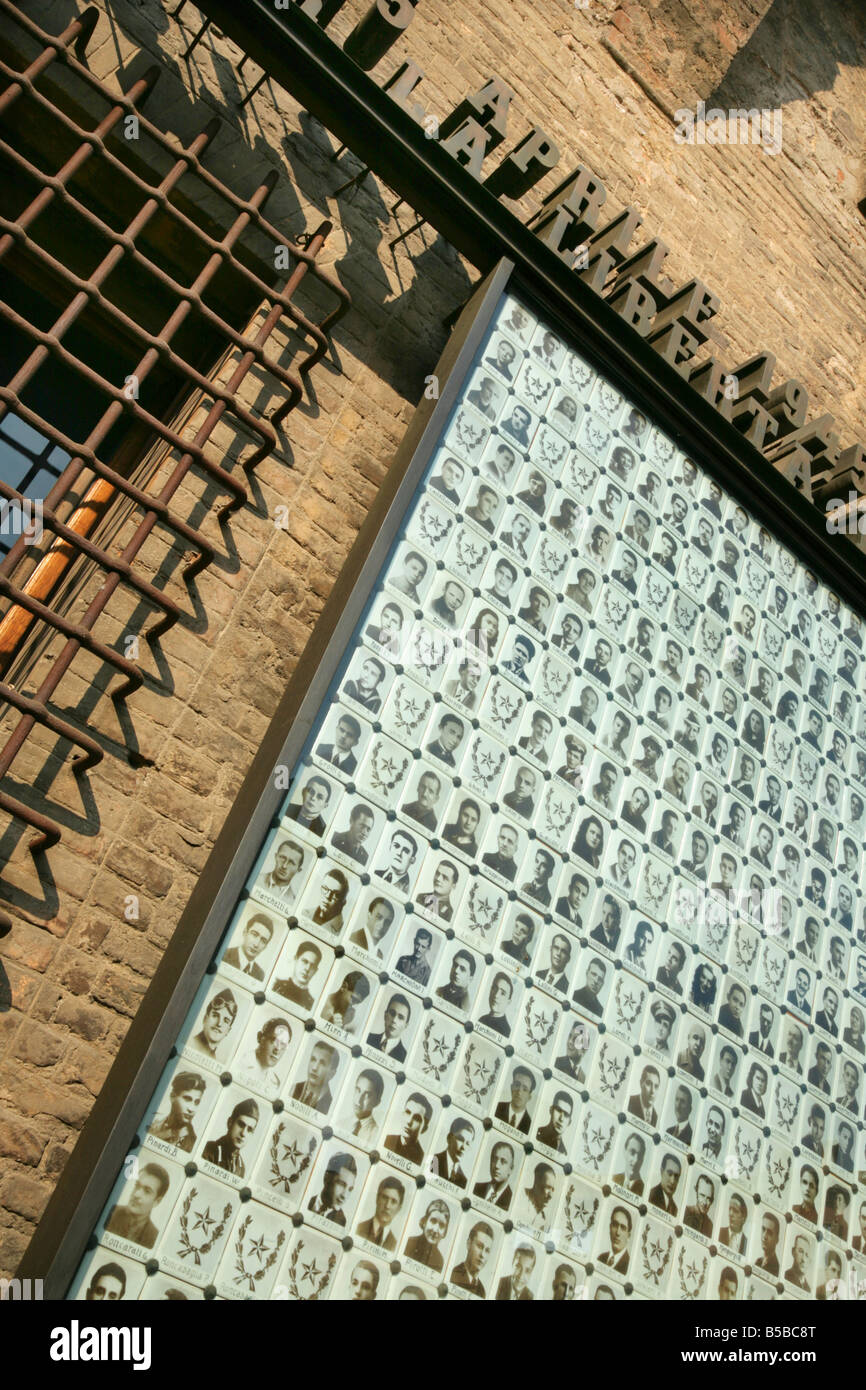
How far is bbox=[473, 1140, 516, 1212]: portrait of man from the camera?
11.8 feet

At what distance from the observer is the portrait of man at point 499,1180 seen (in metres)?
3.61

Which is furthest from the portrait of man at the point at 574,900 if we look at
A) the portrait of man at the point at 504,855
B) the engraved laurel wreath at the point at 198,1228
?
the engraved laurel wreath at the point at 198,1228

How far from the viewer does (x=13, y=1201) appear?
3.12m

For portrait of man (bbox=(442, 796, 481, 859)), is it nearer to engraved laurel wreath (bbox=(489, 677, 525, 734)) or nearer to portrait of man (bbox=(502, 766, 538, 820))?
portrait of man (bbox=(502, 766, 538, 820))

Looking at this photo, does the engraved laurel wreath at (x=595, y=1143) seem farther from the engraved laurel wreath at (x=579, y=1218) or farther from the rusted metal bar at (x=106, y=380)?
the rusted metal bar at (x=106, y=380)

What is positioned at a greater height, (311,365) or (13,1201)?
(311,365)

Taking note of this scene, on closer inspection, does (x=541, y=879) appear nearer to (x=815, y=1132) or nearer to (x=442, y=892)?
(x=442, y=892)

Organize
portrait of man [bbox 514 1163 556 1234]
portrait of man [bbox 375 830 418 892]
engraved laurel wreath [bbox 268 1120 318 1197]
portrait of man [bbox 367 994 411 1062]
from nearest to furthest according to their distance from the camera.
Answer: engraved laurel wreath [bbox 268 1120 318 1197]
portrait of man [bbox 367 994 411 1062]
portrait of man [bbox 514 1163 556 1234]
portrait of man [bbox 375 830 418 892]

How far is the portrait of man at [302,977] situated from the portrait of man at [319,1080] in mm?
138

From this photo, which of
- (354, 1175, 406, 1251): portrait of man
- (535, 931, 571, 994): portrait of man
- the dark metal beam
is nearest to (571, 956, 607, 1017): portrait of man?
(535, 931, 571, 994): portrait of man

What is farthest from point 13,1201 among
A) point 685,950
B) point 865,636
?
point 865,636

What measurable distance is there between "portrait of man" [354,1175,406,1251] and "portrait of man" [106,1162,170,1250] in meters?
0.63
